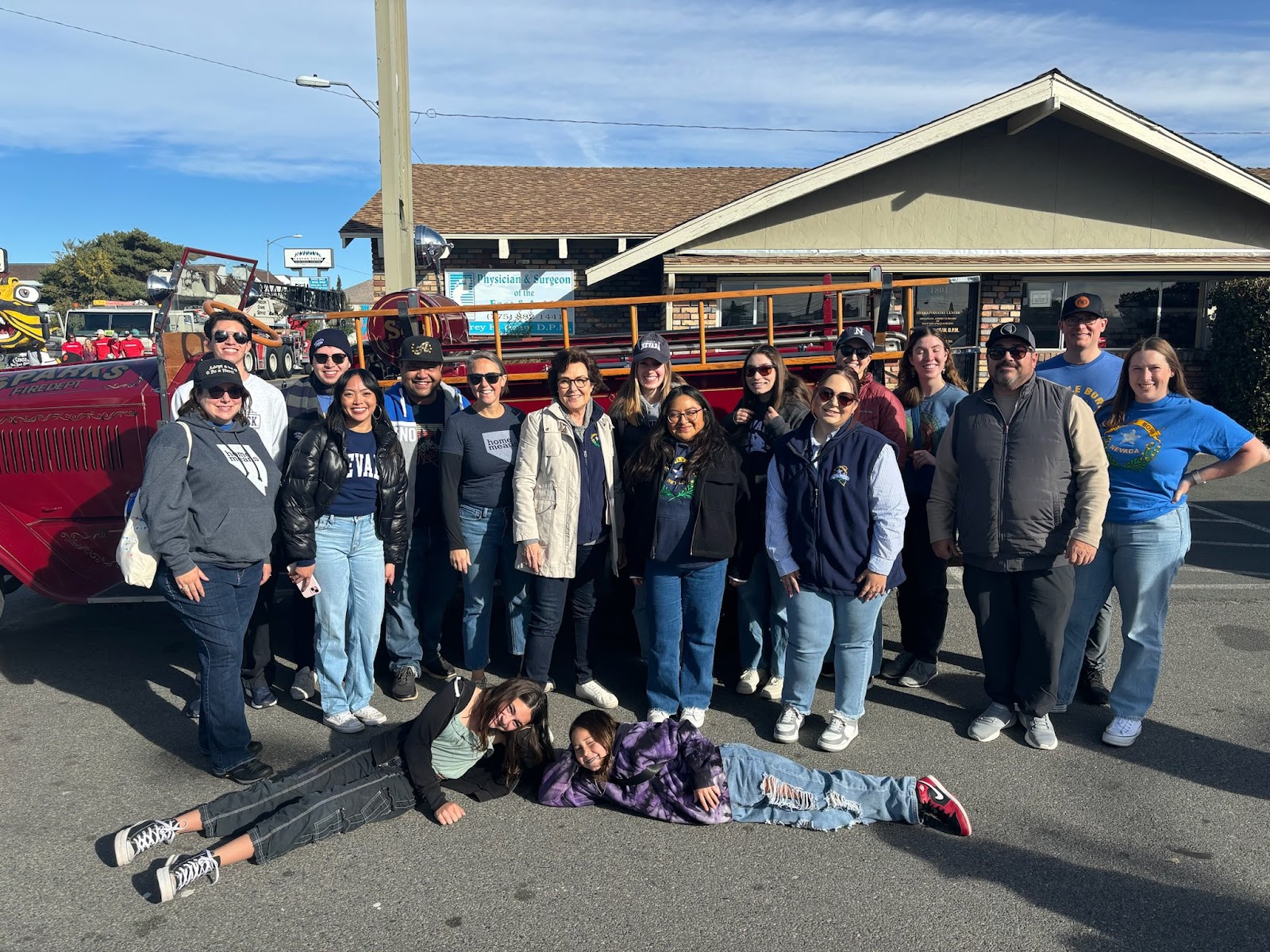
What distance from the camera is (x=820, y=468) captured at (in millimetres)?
3766

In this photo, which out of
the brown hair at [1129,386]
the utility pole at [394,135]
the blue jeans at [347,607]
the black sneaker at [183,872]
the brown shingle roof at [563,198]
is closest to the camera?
the black sneaker at [183,872]

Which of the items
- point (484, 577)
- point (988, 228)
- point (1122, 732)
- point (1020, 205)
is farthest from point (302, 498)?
point (1020, 205)

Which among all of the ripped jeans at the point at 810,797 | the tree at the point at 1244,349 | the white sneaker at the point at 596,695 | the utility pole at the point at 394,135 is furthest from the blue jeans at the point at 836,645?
the tree at the point at 1244,349

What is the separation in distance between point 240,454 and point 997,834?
128 inches

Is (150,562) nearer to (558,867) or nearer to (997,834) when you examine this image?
(558,867)

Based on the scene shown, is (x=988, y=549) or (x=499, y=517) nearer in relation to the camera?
(x=988, y=549)

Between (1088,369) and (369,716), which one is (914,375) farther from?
(369,716)

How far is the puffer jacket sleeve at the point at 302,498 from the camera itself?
3830 millimetres

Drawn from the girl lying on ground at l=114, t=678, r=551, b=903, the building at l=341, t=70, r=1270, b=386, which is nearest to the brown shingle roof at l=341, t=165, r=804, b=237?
the building at l=341, t=70, r=1270, b=386

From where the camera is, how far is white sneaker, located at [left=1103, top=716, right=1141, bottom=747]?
3891 mm

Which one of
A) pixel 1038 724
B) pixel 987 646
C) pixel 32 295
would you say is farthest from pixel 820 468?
pixel 32 295

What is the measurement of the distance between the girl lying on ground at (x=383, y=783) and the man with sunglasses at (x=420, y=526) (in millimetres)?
1129

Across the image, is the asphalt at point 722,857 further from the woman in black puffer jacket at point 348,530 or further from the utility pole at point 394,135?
the utility pole at point 394,135

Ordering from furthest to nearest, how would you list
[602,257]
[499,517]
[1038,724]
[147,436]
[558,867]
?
1. [602,257]
2. [147,436]
3. [499,517]
4. [1038,724]
5. [558,867]
